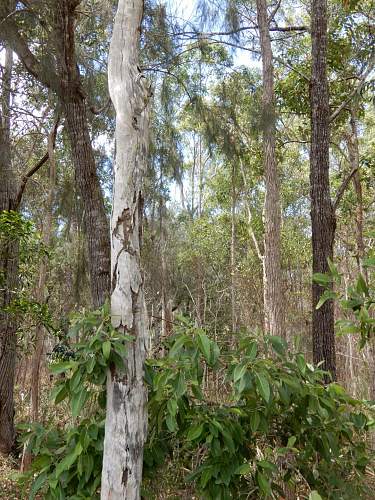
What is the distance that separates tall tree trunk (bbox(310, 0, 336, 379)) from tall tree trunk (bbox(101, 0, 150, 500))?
2769 millimetres

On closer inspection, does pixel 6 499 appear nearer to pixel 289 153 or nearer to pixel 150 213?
pixel 150 213

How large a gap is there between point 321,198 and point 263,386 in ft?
10.5

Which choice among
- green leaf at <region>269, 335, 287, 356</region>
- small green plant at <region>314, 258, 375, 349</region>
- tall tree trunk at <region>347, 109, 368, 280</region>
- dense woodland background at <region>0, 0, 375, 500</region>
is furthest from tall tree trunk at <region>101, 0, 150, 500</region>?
tall tree trunk at <region>347, 109, 368, 280</region>

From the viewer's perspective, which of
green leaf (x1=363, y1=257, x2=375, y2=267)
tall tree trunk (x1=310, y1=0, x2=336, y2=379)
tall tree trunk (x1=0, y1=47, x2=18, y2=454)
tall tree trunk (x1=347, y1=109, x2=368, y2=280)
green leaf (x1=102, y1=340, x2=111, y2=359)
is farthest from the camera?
tall tree trunk (x1=347, y1=109, x2=368, y2=280)

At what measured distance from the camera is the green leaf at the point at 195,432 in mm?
1837

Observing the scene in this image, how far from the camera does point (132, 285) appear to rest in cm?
193

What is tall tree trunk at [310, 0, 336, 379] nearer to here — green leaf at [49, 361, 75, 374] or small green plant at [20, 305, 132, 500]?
small green plant at [20, 305, 132, 500]

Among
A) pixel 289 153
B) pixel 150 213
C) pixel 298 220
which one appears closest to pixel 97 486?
pixel 150 213

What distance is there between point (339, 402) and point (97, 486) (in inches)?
38.8

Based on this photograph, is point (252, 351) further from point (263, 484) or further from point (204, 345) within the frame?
point (263, 484)

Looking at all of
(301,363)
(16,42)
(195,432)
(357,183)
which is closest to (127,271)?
(195,432)

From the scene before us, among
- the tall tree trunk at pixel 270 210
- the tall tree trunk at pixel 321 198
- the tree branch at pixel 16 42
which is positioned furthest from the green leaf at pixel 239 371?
the tall tree trunk at pixel 270 210

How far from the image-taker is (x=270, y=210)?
6238mm

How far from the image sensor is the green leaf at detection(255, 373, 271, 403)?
1.75 m
